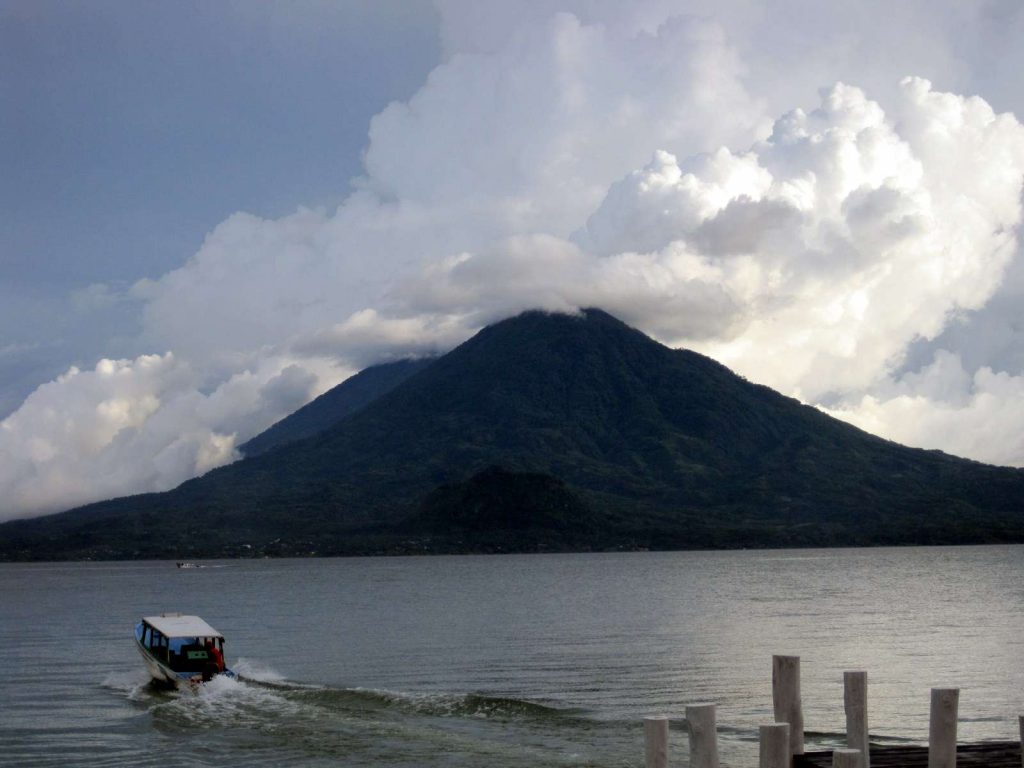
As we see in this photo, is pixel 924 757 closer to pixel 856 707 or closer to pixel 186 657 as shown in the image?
pixel 856 707

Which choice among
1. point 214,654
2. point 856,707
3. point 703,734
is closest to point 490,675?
point 214,654

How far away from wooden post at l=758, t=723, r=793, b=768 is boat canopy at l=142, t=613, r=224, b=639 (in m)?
35.2

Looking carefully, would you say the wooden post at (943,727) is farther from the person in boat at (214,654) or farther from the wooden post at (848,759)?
the person in boat at (214,654)

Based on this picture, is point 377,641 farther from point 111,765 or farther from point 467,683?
point 111,765

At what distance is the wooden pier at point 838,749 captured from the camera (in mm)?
21156

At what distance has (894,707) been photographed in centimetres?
4362

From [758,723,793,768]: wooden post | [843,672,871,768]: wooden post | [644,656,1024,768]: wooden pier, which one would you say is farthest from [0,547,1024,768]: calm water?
[758,723,793,768]: wooden post

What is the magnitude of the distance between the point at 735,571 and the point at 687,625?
4107 inches

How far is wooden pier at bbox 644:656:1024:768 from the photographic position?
21156 mm

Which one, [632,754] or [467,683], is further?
[467,683]

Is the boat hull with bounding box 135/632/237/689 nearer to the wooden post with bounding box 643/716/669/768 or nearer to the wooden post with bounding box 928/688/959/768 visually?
the wooden post with bounding box 643/716/669/768

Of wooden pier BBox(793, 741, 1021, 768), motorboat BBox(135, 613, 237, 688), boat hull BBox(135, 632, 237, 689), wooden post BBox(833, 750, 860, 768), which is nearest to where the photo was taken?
wooden post BBox(833, 750, 860, 768)

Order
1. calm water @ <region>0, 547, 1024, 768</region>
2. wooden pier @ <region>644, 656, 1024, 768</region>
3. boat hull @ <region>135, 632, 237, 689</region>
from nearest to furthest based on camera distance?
1. wooden pier @ <region>644, 656, 1024, 768</region>
2. calm water @ <region>0, 547, 1024, 768</region>
3. boat hull @ <region>135, 632, 237, 689</region>

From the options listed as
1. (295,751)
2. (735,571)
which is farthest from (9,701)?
(735,571)
